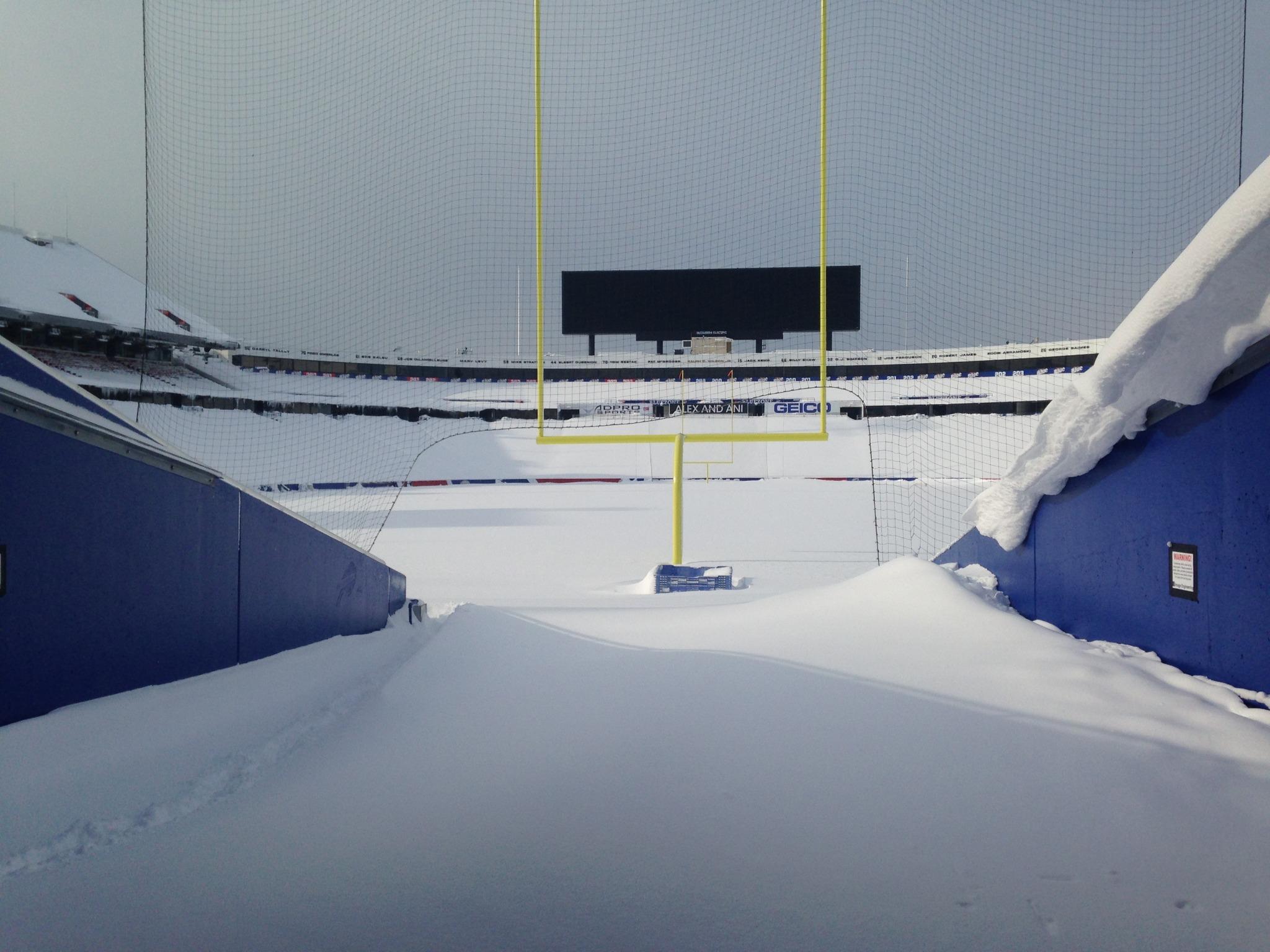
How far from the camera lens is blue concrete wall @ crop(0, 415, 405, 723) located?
1403mm

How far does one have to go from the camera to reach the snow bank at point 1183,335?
1.45m

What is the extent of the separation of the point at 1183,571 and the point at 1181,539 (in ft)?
0.28

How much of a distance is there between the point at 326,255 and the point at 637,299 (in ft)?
42.6

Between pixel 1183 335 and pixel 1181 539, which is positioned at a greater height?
pixel 1183 335

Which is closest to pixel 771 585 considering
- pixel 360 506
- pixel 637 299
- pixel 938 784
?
pixel 938 784

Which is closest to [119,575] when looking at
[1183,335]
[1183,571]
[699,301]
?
[1183,335]

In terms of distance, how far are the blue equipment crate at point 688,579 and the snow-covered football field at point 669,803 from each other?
3.43 m

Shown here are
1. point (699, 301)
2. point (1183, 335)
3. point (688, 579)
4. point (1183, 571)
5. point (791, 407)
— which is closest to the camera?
point (1183, 335)

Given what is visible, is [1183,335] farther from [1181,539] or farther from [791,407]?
[791,407]

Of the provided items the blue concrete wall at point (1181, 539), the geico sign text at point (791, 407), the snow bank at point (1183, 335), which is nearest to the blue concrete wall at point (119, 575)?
the snow bank at point (1183, 335)

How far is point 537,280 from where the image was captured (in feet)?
18.8

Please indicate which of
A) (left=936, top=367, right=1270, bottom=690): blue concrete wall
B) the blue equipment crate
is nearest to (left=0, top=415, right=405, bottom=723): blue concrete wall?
(left=936, top=367, right=1270, bottom=690): blue concrete wall

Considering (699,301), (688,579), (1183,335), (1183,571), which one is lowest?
(688,579)

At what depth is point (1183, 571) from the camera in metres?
1.85
